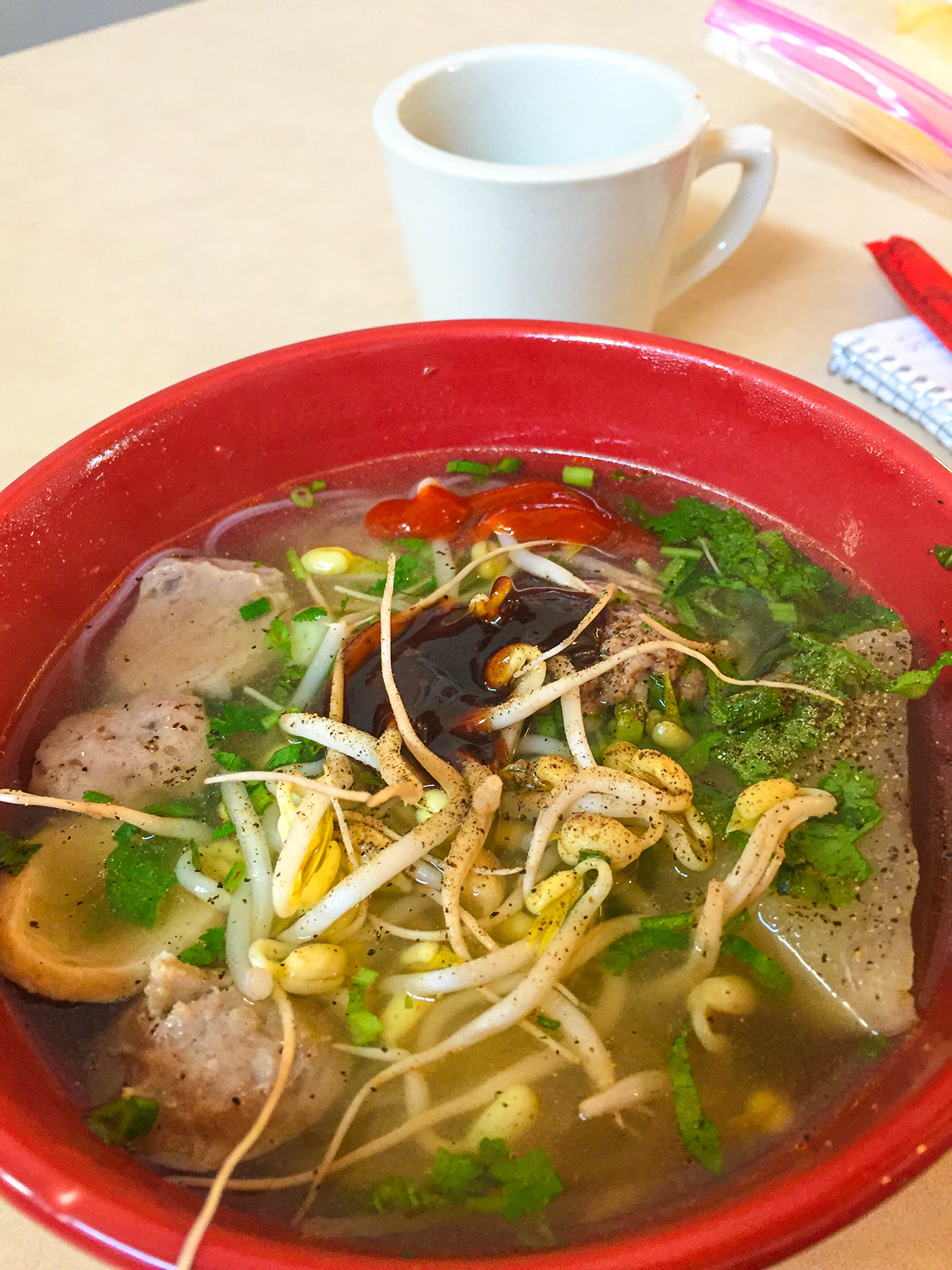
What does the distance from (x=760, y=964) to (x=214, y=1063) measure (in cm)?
52

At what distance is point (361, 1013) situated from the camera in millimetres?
962

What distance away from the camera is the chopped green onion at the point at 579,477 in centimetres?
143

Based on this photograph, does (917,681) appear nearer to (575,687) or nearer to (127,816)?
(575,687)

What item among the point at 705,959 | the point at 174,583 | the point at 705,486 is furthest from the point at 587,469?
the point at 705,959

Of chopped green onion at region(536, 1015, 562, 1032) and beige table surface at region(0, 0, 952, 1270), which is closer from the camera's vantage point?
chopped green onion at region(536, 1015, 562, 1032)

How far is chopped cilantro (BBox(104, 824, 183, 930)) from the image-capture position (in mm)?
1015

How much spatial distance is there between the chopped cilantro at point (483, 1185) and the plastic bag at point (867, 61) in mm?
2009

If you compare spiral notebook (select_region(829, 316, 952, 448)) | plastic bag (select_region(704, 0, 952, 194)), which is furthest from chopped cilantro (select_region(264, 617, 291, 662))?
plastic bag (select_region(704, 0, 952, 194))

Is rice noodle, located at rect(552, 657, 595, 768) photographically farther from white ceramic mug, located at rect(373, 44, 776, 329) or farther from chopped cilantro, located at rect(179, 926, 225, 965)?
white ceramic mug, located at rect(373, 44, 776, 329)

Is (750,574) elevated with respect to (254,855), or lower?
elevated

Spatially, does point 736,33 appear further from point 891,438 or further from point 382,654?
point 382,654

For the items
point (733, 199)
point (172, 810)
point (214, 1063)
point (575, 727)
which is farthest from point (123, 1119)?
point (733, 199)

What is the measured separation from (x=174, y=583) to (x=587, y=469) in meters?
0.59

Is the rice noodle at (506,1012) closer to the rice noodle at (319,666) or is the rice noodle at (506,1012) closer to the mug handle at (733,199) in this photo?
the rice noodle at (319,666)
